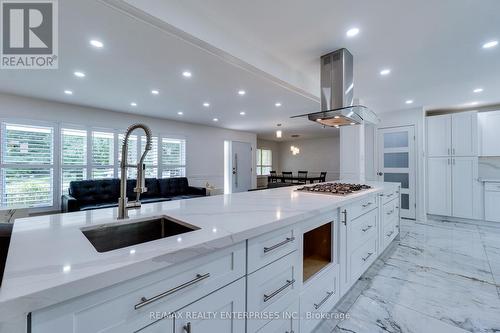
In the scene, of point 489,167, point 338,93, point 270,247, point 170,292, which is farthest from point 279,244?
point 489,167

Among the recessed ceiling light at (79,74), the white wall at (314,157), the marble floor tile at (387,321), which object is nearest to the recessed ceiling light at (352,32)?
the marble floor tile at (387,321)

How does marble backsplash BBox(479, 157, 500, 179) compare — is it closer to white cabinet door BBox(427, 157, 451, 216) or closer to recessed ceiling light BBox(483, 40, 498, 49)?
white cabinet door BBox(427, 157, 451, 216)

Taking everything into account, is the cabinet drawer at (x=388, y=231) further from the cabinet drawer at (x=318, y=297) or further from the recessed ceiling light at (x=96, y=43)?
the recessed ceiling light at (x=96, y=43)

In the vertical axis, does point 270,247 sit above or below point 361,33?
below

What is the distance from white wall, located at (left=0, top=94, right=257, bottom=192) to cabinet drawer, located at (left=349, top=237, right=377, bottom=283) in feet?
16.9

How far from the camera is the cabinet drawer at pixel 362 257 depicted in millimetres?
1954

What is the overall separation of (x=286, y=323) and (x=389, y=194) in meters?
2.43

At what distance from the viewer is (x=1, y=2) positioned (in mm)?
1772

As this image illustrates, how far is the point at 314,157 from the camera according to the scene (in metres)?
10.6

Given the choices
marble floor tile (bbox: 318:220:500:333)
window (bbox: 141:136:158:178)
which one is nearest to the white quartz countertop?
marble floor tile (bbox: 318:220:500:333)

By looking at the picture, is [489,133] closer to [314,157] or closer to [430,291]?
[430,291]

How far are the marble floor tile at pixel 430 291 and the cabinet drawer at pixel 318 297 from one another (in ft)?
0.60

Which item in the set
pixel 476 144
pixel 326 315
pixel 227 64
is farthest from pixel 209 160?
pixel 476 144

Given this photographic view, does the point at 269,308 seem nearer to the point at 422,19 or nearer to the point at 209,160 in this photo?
the point at 422,19
